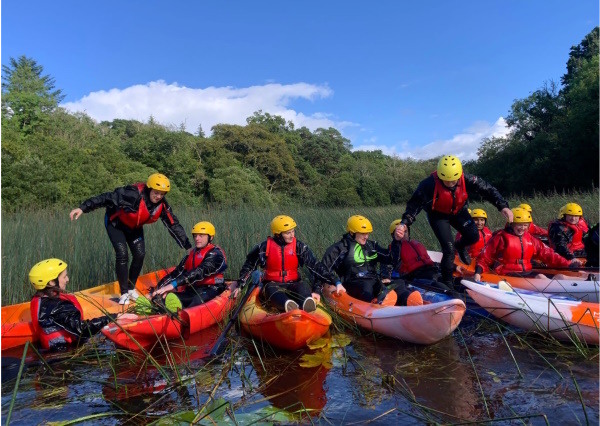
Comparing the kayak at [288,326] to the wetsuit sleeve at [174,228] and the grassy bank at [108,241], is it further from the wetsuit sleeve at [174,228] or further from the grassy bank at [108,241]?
the grassy bank at [108,241]

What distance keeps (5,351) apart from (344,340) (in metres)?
3.47

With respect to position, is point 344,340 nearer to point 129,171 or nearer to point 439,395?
point 439,395

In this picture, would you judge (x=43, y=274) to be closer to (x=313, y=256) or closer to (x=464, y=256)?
(x=313, y=256)

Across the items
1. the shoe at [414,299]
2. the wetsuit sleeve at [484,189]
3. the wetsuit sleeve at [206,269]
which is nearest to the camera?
the shoe at [414,299]

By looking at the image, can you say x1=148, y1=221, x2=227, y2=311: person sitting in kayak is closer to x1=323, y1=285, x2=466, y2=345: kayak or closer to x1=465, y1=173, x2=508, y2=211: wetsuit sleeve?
x1=323, y1=285, x2=466, y2=345: kayak

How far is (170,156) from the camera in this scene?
21.8 m

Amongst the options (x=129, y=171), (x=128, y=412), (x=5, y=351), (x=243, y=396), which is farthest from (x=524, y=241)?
(x=129, y=171)

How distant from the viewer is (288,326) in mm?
4199

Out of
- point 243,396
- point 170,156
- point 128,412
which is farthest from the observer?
point 170,156

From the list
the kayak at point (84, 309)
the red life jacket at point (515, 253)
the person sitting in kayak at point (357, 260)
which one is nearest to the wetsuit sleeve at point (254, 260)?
the person sitting in kayak at point (357, 260)

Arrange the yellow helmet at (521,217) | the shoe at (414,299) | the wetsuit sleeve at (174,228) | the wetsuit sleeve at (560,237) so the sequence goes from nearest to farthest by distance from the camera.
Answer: the shoe at (414,299) < the yellow helmet at (521,217) < the wetsuit sleeve at (174,228) < the wetsuit sleeve at (560,237)

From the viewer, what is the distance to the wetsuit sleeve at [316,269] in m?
5.42

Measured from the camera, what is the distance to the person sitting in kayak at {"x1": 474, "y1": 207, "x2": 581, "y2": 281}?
6.32m

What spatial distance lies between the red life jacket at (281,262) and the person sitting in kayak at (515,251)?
8.45ft
